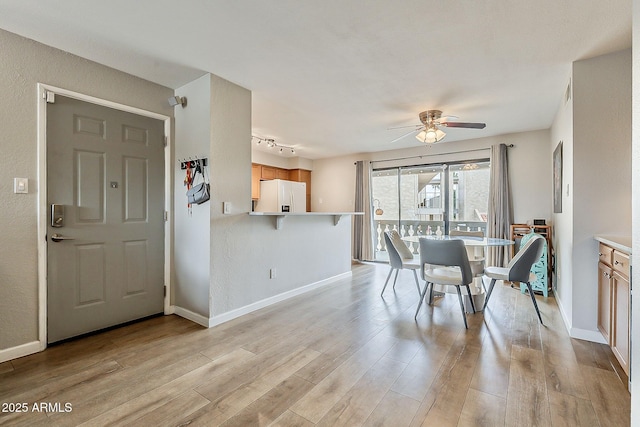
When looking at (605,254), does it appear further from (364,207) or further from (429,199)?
(364,207)

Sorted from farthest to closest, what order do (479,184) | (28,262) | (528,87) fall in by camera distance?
1. (479,184)
2. (528,87)
3. (28,262)

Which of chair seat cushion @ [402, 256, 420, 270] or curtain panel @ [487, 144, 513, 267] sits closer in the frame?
chair seat cushion @ [402, 256, 420, 270]

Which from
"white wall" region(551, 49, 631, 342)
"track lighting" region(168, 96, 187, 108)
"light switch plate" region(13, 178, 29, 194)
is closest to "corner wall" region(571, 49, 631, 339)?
"white wall" region(551, 49, 631, 342)

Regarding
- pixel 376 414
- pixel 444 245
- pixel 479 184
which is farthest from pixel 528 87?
pixel 376 414

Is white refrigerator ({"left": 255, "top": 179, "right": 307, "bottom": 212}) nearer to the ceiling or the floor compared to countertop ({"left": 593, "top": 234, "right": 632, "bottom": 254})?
nearer to the ceiling

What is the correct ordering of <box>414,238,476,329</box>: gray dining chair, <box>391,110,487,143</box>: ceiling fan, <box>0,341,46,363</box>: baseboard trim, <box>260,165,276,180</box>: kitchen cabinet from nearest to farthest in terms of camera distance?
<box>0,341,46,363</box>: baseboard trim < <box>414,238,476,329</box>: gray dining chair < <box>391,110,487,143</box>: ceiling fan < <box>260,165,276,180</box>: kitchen cabinet

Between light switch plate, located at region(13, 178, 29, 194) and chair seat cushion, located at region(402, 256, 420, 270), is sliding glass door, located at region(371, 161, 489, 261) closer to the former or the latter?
chair seat cushion, located at region(402, 256, 420, 270)

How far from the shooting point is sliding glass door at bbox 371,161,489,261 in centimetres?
524

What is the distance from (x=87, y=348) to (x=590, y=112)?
4617 mm

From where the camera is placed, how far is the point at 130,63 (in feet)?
8.47

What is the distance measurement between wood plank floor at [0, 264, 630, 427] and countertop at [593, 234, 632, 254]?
0.87 m

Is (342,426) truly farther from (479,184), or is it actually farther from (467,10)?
(479,184)

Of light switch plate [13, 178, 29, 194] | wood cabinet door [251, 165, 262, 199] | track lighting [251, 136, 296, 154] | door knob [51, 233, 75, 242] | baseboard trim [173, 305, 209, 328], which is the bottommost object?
baseboard trim [173, 305, 209, 328]

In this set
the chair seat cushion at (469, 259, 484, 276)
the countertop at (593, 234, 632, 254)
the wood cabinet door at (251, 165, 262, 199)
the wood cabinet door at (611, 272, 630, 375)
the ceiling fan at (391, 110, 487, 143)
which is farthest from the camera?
the wood cabinet door at (251, 165, 262, 199)
